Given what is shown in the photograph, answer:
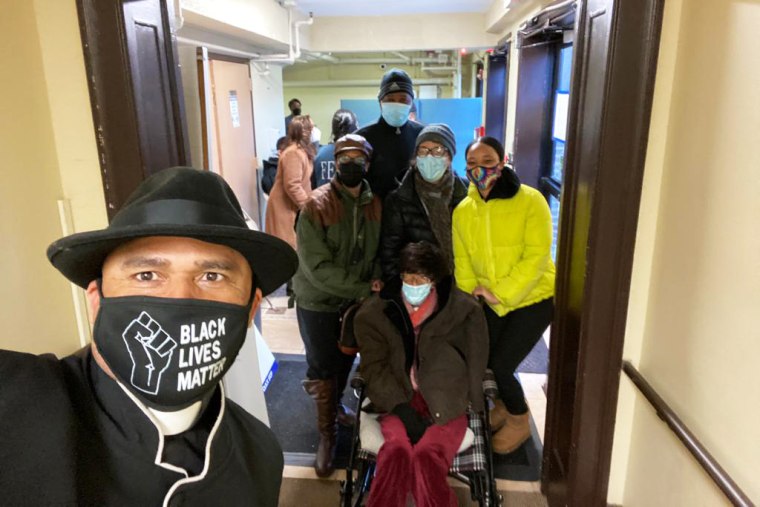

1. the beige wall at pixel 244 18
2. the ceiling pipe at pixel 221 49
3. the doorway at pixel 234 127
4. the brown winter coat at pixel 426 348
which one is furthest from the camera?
the doorway at pixel 234 127

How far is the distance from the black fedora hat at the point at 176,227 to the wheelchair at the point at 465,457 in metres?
1.21

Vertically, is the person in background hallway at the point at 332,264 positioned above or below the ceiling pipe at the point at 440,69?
below

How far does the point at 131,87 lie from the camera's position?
5.36 ft

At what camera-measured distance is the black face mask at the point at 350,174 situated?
2.28m

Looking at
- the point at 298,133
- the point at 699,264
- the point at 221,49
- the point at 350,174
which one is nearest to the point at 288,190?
the point at 298,133

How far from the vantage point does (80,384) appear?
812 mm

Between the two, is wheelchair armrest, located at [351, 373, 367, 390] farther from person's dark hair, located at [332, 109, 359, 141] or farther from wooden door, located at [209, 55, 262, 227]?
wooden door, located at [209, 55, 262, 227]

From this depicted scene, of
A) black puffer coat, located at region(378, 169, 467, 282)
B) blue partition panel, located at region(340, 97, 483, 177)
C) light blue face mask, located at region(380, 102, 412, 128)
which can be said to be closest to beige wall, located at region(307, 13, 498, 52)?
blue partition panel, located at region(340, 97, 483, 177)

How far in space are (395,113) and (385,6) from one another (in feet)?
10.4

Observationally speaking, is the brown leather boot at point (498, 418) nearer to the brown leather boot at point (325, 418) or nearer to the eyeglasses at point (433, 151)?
the brown leather boot at point (325, 418)

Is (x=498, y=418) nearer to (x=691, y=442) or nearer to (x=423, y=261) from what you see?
(x=423, y=261)

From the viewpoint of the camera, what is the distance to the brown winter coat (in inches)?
81.4

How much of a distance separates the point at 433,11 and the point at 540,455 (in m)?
4.65

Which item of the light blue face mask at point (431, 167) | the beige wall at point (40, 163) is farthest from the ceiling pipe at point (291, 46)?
the beige wall at point (40, 163)
